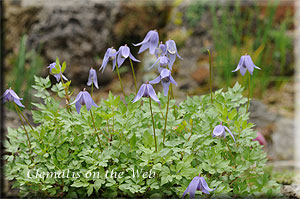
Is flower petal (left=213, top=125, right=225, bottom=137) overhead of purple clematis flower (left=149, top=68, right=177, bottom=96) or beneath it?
beneath

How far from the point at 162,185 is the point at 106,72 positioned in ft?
10.4

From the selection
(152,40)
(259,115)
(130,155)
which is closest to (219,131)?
(130,155)

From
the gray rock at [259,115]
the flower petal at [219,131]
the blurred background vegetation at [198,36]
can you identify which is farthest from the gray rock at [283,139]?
the flower petal at [219,131]

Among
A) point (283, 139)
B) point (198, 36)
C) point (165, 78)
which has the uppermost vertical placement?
point (198, 36)

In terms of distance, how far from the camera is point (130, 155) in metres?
1.59

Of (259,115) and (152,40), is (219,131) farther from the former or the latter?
(259,115)

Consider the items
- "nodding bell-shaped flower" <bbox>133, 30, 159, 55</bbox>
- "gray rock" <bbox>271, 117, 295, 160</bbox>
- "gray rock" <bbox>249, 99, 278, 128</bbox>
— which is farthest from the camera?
"gray rock" <bbox>271, 117, 295, 160</bbox>

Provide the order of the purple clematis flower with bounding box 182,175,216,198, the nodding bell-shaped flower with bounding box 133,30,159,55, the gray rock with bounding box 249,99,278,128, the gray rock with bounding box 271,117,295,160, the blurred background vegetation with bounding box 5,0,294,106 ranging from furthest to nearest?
the blurred background vegetation with bounding box 5,0,294,106
the gray rock with bounding box 271,117,295,160
the gray rock with bounding box 249,99,278,128
the nodding bell-shaped flower with bounding box 133,30,159,55
the purple clematis flower with bounding box 182,175,216,198

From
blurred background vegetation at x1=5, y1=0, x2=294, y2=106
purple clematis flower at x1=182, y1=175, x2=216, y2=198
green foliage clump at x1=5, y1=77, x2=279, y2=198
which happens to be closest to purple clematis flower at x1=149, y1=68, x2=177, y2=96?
green foliage clump at x1=5, y1=77, x2=279, y2=198

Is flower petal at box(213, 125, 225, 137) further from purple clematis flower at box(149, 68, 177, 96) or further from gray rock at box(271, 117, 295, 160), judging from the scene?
gray rock at box(271, 117, 295, 160)

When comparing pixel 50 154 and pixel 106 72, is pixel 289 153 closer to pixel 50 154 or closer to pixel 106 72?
pixel 106 72

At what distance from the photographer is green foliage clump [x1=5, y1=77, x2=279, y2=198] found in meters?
1.51

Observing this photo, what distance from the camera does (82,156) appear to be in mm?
1654

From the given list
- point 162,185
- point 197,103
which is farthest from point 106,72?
point 162,185
